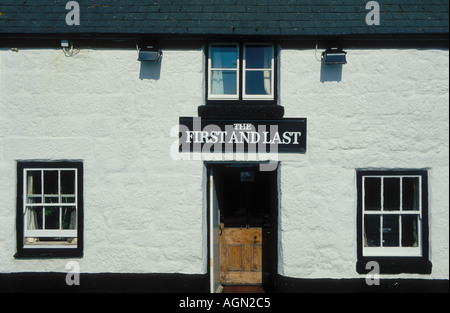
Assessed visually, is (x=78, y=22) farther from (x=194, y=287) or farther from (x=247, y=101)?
(x=194, y=287)

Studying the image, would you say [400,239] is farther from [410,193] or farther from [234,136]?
[234,136]

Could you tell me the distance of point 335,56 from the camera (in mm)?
5926

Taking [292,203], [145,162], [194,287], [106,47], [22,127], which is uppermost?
[106,47]

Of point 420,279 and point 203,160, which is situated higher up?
point 203,160

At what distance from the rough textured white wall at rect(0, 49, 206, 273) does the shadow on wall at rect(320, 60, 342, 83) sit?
2.01 meters

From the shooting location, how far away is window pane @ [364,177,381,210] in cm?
632

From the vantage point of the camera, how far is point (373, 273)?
6.04m

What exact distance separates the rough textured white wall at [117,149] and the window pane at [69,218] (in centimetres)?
38

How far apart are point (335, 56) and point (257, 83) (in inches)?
52.8

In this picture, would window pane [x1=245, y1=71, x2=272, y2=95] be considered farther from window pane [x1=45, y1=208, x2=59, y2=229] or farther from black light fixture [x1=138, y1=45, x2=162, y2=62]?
window pane [x1=45, y1=208, x2=59, y2=229]

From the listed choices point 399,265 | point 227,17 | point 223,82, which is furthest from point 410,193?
point 227,17

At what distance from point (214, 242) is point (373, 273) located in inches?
105

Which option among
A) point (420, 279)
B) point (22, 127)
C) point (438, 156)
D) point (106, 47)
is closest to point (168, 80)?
point (106, 47)

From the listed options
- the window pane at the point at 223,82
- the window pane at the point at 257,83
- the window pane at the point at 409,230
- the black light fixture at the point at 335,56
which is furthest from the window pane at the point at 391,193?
the window pane at the point at 223,82
